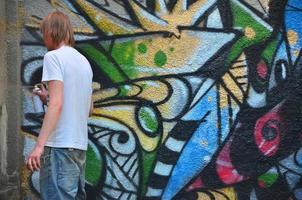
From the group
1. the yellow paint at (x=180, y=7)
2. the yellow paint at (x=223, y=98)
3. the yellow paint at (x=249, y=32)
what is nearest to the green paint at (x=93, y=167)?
the yellow paint at (x=223, y=98)

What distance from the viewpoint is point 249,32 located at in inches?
190

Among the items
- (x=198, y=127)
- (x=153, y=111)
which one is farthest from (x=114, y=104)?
(x=198, y=127)

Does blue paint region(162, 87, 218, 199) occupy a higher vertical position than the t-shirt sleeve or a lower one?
lower

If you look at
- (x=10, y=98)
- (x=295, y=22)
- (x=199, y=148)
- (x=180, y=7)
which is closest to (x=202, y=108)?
(x=199, y=148)

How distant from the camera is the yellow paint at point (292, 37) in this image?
480cm

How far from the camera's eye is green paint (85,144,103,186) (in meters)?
5.02

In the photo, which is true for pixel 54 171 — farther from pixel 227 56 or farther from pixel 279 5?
pixel 279 5

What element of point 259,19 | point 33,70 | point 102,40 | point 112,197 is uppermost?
point 259,19

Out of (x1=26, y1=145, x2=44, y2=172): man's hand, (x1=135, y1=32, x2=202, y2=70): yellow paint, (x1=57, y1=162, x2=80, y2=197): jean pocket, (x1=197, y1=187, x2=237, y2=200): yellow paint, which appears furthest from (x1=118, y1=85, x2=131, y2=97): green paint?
(x1=26, y1=145, x2=44, y2=172): man's hand

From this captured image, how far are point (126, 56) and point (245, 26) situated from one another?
3.30 ft

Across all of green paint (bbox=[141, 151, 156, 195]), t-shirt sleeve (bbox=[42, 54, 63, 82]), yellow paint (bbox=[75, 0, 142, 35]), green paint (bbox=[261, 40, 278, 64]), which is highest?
yellow paint (bbox=[75, 0, 142, 35])

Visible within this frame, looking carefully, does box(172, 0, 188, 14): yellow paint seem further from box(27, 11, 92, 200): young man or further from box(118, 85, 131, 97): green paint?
box(27, 11, 92, 200): young man

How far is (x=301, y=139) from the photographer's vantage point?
15.9ft

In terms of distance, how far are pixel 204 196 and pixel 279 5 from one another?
1681 millimetres
